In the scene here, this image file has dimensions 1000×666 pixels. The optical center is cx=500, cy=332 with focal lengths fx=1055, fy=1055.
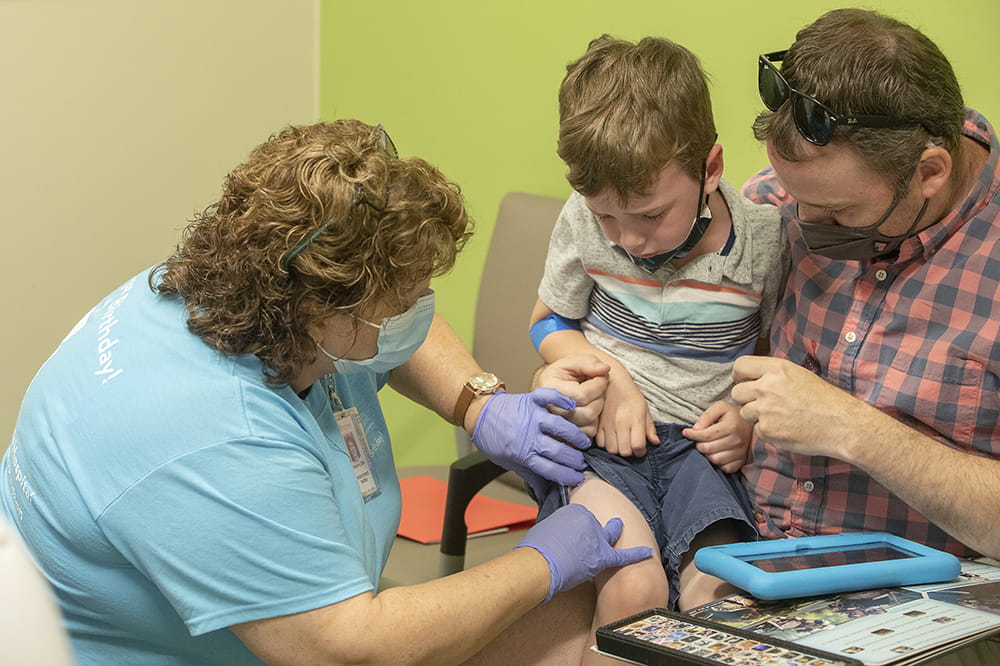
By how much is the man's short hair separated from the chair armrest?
0.98 metres

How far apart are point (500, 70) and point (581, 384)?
4.57 ft

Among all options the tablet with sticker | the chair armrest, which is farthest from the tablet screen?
the chair armrest

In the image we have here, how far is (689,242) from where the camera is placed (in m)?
1.67

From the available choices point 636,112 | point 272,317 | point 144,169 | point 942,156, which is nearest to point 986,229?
point 942,156

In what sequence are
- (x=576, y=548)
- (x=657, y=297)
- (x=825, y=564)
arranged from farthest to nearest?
(x=657, y=297) → (x=576, y=548) → (x=825, y=564)

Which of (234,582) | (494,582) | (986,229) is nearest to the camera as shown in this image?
(234,582)

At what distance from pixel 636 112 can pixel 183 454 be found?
802mm

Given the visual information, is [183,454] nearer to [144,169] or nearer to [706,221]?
[706,221]

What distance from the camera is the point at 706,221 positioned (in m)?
1.67

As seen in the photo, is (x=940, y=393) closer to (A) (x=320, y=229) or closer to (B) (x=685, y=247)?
(B) (x=685, y=247)

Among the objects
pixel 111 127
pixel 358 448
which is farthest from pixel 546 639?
pixel 111 127

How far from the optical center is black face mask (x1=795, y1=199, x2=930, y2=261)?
1.53 meters

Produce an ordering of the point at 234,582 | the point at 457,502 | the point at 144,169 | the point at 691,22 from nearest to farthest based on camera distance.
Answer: the point at 234,582 → the point at 457,502 → the point at 691,22 → the point at 144,169

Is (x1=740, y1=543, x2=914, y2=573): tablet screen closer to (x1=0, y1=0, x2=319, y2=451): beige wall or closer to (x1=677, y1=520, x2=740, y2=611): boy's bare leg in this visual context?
(x1=677, y1=520, x2=740, y2=611): boy's bare leg
